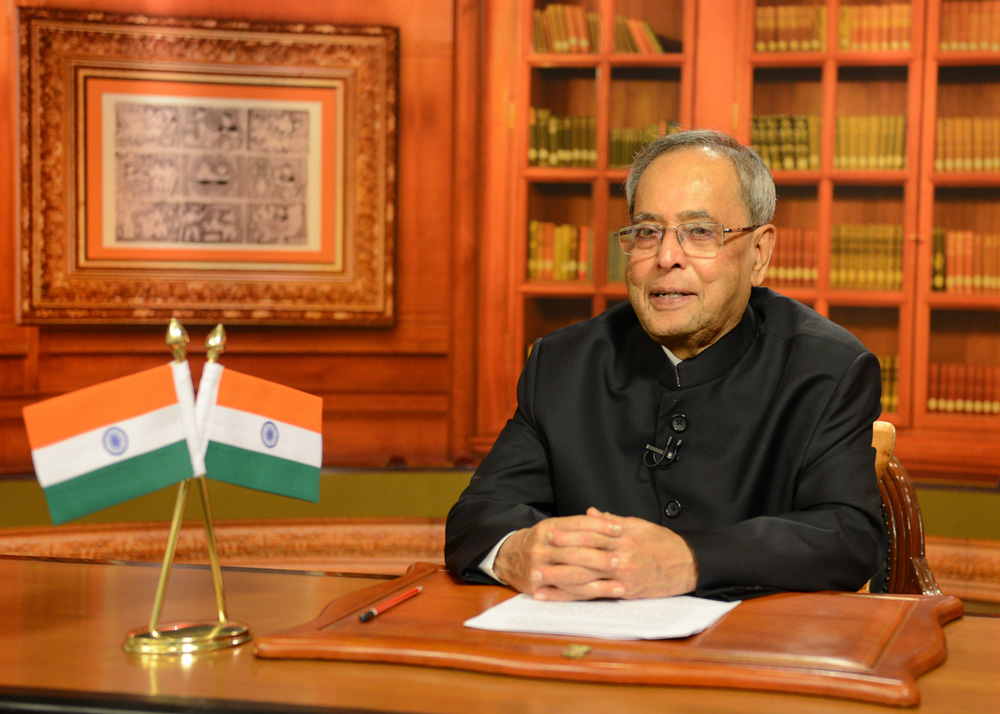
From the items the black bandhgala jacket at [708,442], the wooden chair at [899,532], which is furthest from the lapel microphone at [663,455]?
the wooden chair at [899,532]

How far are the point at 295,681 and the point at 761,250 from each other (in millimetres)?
1272

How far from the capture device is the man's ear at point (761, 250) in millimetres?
1888

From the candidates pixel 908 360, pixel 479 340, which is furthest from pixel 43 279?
pixel 908 360

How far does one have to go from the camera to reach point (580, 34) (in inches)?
159

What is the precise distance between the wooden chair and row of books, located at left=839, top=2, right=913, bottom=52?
2.50 metres

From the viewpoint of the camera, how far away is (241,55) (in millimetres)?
3936

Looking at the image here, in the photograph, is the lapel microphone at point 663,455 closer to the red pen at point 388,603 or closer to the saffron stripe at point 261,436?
the red pen at point 388,603

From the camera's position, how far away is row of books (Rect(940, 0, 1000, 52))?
379cm

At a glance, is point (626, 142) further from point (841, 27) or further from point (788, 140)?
point (841, 27)

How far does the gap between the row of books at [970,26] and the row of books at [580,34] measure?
1047 mm

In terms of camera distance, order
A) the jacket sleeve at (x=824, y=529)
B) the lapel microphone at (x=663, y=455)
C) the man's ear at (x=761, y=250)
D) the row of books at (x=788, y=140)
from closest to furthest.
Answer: the jacket sleeve at (x=824, y=529), the lapel microphone at (x=663, y=455), the man's ear at (x=761, y=250), the row of books at (x=788, y=140)

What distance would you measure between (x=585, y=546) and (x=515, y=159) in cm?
292

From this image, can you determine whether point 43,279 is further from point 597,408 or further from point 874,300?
point 874,300

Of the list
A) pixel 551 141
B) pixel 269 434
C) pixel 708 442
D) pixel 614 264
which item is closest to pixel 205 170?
pixel 551 141
